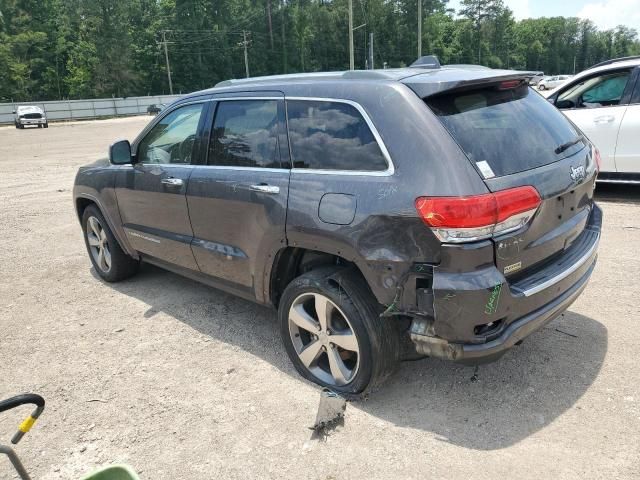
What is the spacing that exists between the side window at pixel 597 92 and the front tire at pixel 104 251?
6.36 m

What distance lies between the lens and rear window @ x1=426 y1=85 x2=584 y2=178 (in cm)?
276

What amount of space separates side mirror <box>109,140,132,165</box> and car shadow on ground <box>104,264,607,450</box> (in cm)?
148

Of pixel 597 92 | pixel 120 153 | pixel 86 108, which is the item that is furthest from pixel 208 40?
pixel 120 153

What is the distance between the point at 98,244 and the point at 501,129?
165 inches

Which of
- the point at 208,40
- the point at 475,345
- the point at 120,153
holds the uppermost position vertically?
the point at 208,40

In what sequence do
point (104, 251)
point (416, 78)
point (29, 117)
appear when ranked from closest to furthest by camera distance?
point (416, 78)
point (104, 251)
point (29, 117)

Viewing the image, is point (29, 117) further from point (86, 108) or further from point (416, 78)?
point (416, 78)

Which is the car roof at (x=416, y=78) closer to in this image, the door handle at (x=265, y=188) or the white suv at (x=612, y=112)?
the door handle at (x=265, y=188)

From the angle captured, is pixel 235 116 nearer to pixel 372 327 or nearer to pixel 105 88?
pixel 372 327

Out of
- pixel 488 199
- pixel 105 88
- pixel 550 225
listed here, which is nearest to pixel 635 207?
pixel 550 225

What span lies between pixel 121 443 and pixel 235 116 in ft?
7.21

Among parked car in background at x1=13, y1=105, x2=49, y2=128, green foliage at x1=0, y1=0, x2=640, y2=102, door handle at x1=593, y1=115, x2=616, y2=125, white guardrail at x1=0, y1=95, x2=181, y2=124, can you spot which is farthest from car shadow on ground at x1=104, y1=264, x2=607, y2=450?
green foliage at x1=0, y1=0, x2=640, y2=102

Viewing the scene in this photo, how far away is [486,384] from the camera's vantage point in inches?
130

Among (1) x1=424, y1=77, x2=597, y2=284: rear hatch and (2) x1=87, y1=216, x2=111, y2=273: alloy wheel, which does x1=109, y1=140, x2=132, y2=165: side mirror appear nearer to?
(2) x1=87, y1=216, x2=111, y2=273: alloy wheel
